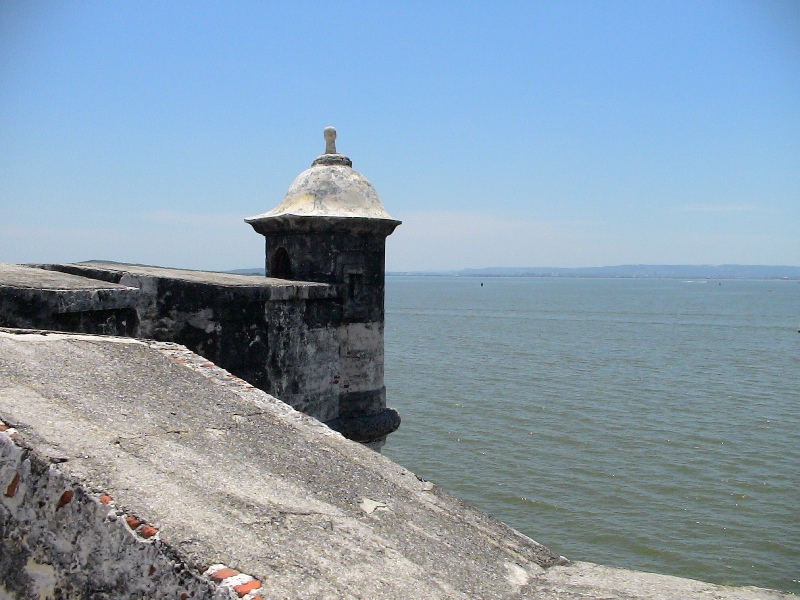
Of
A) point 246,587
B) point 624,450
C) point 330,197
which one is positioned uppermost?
point 330,197

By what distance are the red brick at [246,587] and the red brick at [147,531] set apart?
357 millimetres

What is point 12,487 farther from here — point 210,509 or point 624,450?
point 624,450

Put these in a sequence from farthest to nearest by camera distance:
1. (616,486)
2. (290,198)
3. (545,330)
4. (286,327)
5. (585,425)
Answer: (545,330), (585,425), (616,486), (290,198), (286,327)

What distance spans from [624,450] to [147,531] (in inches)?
592

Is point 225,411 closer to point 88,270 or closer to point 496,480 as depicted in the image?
point 88,270

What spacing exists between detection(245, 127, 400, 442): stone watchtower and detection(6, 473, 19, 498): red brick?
15.7 feet

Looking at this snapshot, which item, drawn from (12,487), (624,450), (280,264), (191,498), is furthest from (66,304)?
(624,450)

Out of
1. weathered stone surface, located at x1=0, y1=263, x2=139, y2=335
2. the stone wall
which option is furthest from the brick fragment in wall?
the stone wall

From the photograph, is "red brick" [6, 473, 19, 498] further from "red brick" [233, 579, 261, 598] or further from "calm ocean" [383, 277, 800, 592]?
"calm ocean" [383, 277, 800, 592]

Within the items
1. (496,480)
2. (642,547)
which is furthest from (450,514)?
(496,480)

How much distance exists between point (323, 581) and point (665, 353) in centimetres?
3506

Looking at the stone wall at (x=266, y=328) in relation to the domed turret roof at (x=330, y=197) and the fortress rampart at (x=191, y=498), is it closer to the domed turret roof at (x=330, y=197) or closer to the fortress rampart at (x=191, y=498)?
the fortress rampart at (x=191, y=498)

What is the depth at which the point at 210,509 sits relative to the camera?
2.52 meters

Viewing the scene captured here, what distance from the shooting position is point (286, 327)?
6594 millimetres
